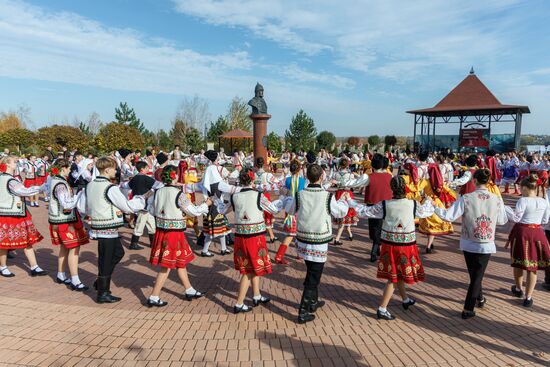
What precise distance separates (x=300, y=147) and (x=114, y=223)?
3991 cm

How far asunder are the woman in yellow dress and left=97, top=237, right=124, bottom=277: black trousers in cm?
565

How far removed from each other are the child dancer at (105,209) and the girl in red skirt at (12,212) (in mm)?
1485

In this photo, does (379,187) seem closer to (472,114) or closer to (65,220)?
(65,220)

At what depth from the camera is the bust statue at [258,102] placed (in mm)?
14086

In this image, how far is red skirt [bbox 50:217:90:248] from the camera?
17.0 feet

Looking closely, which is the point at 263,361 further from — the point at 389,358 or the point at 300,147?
the point at 300,147

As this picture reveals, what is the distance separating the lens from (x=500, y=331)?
4.12 m

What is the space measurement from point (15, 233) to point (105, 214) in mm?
2115

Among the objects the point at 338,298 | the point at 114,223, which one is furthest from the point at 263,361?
the point at 114,223

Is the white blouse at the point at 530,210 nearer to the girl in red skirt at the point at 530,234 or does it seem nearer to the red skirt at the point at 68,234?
the girl in red skirt at the point at 530,234

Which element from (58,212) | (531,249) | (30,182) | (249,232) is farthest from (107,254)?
(30,182)

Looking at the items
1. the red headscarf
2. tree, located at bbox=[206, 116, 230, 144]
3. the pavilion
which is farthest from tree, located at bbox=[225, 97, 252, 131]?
the red headscarf

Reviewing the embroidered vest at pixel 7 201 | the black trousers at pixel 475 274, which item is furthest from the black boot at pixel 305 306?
the embroidered vest at pixel 7 201

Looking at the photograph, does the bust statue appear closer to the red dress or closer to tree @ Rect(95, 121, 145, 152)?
the red dress
